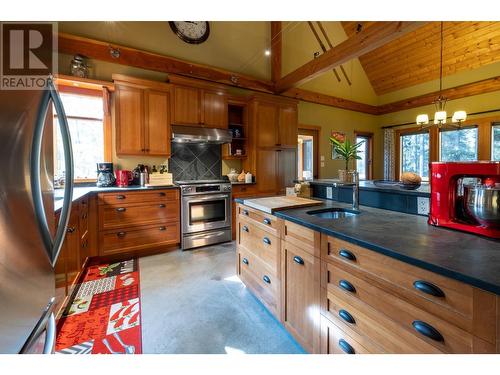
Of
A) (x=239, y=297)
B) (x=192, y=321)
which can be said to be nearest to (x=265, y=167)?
(x=239, y=297)

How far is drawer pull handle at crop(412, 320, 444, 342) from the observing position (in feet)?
2.52

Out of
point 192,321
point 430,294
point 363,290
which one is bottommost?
point 192,321

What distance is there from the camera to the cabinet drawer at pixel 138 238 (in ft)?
9.31

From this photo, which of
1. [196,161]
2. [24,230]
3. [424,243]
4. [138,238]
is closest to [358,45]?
[196,161]

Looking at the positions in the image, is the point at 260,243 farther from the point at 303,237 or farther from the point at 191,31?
the point at 191,31

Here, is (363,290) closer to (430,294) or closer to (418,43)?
(430,294)

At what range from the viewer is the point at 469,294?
682 millimetres

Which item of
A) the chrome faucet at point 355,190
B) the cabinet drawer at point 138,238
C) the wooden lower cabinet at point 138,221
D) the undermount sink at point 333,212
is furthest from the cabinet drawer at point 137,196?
the chrome faucet at point 355,190

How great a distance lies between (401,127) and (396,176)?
1.29 metres

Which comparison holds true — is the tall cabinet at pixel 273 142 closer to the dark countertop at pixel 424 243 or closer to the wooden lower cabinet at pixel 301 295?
the wooden lower cabinet at pixel 301 295

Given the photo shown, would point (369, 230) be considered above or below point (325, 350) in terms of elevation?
above

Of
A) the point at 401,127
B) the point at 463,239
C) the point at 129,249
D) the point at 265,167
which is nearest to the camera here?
the point at 463,239

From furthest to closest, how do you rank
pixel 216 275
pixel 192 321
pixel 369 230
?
pixel 216 275 → pixel 192 321 → pixel 369 230

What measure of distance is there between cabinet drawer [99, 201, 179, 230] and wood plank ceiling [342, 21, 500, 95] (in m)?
4.01
